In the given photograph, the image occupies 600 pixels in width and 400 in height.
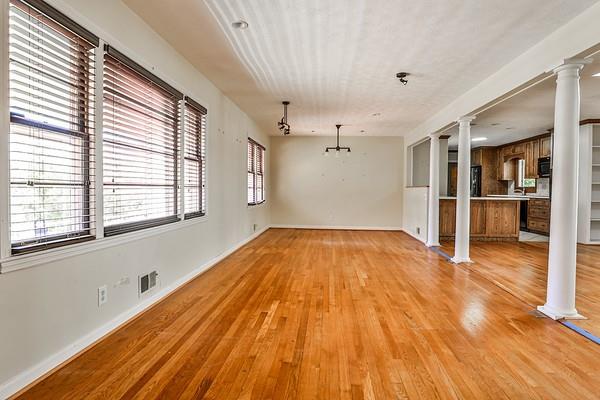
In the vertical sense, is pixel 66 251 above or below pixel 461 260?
above

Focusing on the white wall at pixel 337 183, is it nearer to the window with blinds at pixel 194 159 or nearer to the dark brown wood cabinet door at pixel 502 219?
the dark brown wood cabinet door at pixel 502 219

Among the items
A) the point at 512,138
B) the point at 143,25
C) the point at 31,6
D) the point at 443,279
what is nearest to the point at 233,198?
the point at 143,25

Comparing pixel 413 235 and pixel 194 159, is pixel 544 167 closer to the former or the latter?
pixel 413 235

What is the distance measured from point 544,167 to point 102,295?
9.40m

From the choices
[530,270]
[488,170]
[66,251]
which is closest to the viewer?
[66,251]

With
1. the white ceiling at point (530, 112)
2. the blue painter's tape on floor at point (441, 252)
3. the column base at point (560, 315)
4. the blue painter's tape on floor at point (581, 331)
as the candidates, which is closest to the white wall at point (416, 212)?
the blue painter's tape on floor at point (441, 252)

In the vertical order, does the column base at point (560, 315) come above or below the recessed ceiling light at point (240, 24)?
below

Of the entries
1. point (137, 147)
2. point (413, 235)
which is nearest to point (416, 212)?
point (413, 235)

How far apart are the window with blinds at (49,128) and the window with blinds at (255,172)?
15.8 ft

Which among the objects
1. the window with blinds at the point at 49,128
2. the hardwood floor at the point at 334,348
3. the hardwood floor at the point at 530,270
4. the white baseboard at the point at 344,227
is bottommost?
the hardwood floor at the point at 334,348

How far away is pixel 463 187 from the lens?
501 cm

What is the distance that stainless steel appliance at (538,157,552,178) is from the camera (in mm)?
7725

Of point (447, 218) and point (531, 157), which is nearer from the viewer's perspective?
point (447, 218)

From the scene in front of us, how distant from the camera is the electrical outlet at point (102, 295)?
7.95 feet
